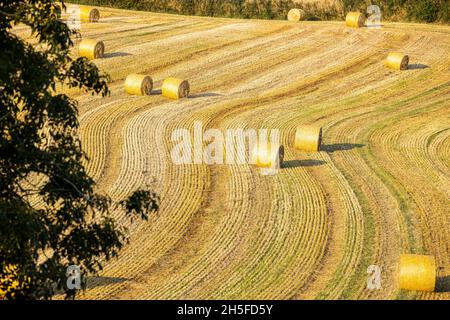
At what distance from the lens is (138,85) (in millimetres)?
44469

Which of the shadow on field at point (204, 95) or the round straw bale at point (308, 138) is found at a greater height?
the shadow on field at point (204, 95)

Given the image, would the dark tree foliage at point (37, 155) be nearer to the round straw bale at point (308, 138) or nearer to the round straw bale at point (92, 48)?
the round straw bale at point (308, 138)

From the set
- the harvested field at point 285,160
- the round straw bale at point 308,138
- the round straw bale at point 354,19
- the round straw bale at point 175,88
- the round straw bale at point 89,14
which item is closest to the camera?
the harvested field at point 285,160

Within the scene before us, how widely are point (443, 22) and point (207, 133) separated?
95.1 feet

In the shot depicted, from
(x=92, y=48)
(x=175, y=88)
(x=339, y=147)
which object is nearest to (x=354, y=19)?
(x=92, y=48)

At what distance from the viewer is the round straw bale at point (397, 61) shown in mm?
51062

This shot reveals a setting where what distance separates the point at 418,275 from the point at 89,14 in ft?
134

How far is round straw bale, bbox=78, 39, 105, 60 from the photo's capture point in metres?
51.1

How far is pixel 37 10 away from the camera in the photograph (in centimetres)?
1811

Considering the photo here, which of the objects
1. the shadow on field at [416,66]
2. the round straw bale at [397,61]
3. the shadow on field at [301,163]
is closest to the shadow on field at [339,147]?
the shadow on field at [301,163]

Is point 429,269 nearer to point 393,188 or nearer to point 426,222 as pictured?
point 426,222

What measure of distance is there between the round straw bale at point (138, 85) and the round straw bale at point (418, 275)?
22.8 m

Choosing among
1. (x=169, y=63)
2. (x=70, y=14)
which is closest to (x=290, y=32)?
(x=169, y=63)

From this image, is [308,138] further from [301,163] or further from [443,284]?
[443,284]
